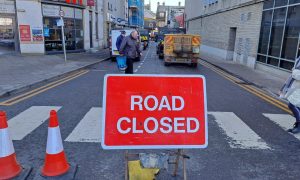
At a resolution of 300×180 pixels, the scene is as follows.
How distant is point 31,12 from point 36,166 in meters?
17.8

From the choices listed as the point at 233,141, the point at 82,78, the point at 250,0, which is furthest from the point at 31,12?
the point at 233,141

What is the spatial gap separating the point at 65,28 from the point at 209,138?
66.9 feet

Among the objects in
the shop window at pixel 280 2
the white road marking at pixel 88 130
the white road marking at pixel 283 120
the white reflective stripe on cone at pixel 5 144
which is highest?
the shop window at pixel 280 2

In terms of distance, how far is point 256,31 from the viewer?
58.3ft

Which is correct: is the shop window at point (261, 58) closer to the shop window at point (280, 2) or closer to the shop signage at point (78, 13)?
the shop window at point (280, 2)

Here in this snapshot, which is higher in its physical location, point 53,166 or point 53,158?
Answer: point 53,158

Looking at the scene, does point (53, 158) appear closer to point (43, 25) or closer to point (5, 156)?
point (5, 156)

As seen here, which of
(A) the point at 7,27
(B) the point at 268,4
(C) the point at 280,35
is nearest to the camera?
(C) the point at 280,35

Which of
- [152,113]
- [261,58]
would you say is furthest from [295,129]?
[261,58]

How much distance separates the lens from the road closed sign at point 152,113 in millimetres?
3252

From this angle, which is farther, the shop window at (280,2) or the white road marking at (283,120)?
the shop window at (280,2)

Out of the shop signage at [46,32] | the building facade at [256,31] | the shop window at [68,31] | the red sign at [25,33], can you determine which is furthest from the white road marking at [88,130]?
the shop window at [68,31]

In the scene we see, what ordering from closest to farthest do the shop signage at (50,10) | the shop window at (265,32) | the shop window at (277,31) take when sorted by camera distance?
1. the shop window at (277,31)
2. the shop window at (265,32)
3. the shop signage at (50,10)

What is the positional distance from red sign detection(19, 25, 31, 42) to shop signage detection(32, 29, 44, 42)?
32cm
